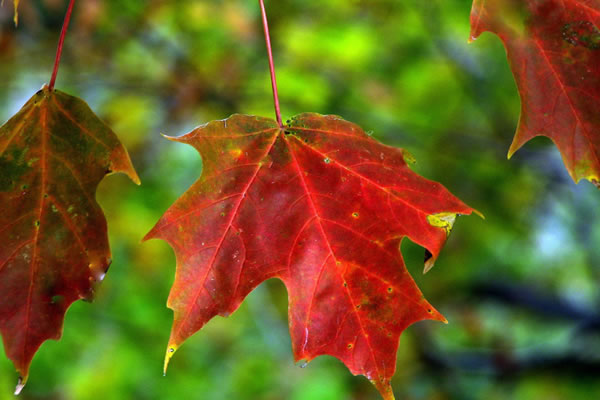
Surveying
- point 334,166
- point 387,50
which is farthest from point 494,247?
point 334,166

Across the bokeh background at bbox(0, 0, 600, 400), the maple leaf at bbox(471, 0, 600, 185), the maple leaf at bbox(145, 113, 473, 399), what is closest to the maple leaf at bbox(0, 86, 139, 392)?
the maple leaf at bbox(145, 113, 473, 399)

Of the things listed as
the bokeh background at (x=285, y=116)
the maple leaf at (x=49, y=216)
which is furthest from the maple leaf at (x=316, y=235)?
the bokeh background at (x=285, y=116)

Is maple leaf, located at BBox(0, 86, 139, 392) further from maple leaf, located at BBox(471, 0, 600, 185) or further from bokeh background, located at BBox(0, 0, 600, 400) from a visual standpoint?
bokeh background, located at BBox(0, 0, 600, 400)

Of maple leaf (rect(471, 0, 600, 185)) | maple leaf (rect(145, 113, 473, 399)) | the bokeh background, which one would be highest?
maple leaf (rect(471, 0, 600, 185))

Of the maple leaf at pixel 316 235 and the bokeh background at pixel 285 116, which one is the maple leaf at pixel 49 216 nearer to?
the maple leaf at pixel 316 235

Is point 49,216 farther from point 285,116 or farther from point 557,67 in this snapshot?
point 285,116

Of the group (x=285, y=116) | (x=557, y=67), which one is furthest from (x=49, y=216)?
(x=285, y=116)
